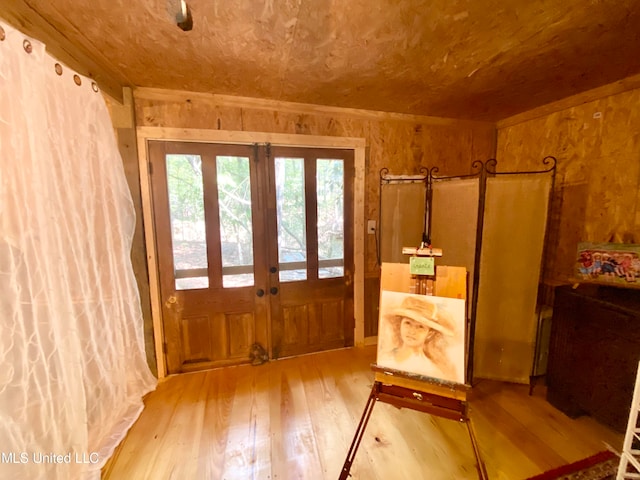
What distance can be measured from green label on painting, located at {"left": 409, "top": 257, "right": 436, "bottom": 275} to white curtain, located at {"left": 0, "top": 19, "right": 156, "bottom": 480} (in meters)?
1.77

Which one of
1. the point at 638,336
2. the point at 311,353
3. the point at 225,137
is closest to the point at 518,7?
the point at 638,336

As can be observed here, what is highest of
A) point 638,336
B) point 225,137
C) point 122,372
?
point 225,137

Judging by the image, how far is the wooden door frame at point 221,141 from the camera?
7.16 ft

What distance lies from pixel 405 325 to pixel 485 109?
245 cm

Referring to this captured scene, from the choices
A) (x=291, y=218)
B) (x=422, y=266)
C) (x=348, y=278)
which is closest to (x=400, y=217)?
(x=348, y=278)

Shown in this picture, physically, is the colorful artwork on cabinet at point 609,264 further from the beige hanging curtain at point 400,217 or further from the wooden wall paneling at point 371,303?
the wooden wall paneling at point 371,303

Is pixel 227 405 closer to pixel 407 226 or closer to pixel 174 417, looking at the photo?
pixel 174 417

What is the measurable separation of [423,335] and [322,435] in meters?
1.05

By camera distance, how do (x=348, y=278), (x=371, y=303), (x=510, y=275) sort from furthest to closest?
(x=371, y=303), (x=348, y=278), (x=510, y=275)

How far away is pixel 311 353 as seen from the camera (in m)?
2.78

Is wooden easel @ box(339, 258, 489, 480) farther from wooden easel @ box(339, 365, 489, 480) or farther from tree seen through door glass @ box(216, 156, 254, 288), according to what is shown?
tree seen through door glass @ box(216, 156, 254, 288)

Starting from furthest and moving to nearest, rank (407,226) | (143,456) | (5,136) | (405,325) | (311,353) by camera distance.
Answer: (311,353) → (407,226) → (143,456) → (405,325) → (5,136)

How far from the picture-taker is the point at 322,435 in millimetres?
1784

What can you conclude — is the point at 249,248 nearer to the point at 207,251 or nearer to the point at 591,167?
the point at 207,251
